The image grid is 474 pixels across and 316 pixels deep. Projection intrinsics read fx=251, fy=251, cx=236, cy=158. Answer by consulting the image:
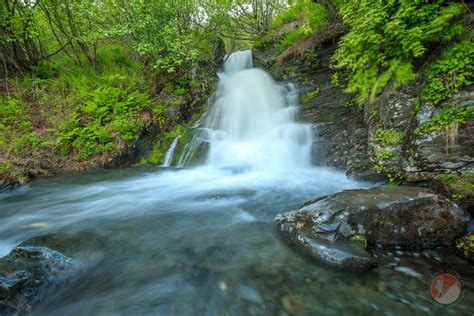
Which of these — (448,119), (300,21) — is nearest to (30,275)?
(448,119)

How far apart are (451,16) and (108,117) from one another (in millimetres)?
8662

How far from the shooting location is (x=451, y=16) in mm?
3381

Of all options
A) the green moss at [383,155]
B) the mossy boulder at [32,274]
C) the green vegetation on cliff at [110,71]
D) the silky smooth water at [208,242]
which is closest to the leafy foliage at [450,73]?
the green vegetation on cliff at [110,71]

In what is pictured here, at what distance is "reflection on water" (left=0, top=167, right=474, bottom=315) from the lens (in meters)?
2.23

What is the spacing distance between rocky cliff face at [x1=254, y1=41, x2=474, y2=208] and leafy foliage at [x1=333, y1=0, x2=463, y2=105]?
563 mm

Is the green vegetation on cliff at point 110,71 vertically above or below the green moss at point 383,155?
above

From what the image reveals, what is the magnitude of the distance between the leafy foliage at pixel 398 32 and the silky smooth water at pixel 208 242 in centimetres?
214

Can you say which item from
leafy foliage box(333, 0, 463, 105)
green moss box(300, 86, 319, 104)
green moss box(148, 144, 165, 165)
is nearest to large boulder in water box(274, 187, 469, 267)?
leafy foliage box(333, 0, 463, 105)

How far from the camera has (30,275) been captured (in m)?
2.30

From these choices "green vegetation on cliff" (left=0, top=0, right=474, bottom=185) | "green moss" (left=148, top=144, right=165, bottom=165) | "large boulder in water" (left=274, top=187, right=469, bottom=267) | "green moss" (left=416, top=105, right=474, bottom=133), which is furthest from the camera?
"green moss" (left=148, top=144, right=165, bottom=165)

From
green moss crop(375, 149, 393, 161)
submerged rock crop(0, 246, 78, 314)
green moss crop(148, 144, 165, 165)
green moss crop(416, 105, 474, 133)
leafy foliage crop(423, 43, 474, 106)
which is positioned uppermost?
leafy foliage crop(423, 43, 474, 106)

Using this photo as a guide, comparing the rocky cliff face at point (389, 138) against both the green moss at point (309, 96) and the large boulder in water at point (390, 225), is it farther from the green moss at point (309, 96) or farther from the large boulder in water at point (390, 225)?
the large boulder in water at point (390, 225)

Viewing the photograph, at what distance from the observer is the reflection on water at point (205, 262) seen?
223 cm

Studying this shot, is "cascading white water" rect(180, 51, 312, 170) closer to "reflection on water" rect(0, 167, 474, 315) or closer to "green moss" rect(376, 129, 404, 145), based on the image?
"reflection on water" rect(0, 167, 474, 315)
